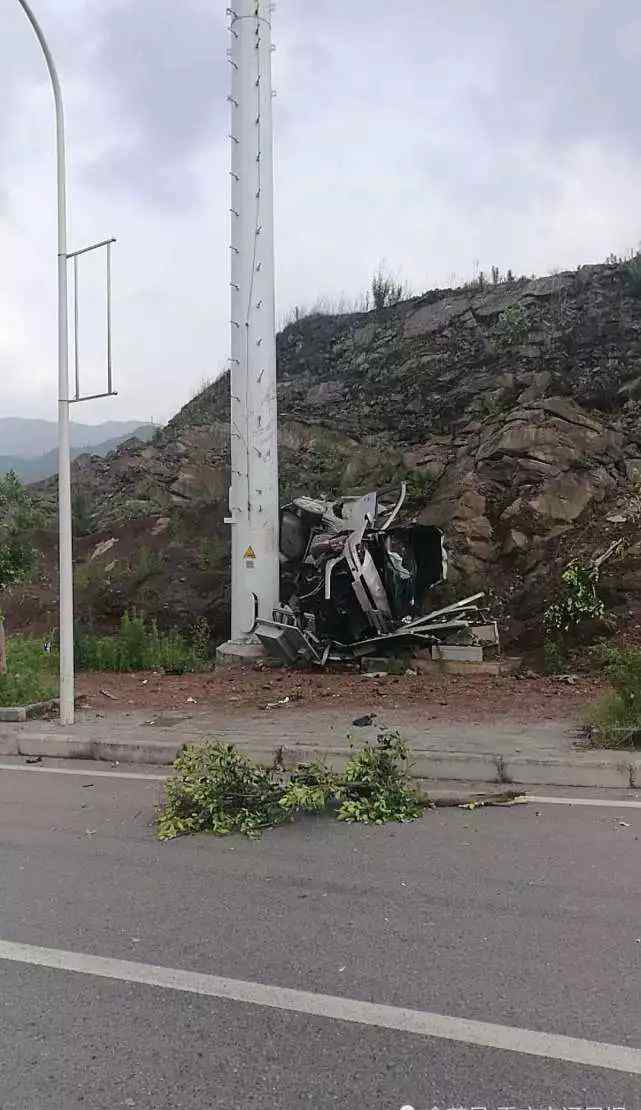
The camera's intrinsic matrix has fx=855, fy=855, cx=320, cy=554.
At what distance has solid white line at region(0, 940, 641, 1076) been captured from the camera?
9.83ft

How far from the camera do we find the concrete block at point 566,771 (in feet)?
20.9

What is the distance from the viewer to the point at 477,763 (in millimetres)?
6688

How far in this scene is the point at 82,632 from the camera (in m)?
15.2

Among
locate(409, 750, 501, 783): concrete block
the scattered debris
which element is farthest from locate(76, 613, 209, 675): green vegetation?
locate(409, 750, 501, 783): concrete block

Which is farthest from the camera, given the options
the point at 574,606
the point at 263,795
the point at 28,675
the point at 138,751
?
the point at 574,606

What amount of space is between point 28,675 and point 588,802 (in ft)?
24.1

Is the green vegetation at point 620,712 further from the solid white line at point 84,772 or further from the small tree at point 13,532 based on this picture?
the small tree at point 13,532

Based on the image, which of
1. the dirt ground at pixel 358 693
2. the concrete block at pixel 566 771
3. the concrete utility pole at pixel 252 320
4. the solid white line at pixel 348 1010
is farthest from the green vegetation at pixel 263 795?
the concrete utility pole at pixel 252 320

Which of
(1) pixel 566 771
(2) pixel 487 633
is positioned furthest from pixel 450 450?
(1) pixel 566 771

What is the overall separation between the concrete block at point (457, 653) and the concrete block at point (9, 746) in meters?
5.63

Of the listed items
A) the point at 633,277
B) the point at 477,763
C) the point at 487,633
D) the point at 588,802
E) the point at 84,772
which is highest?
the point at 633,277

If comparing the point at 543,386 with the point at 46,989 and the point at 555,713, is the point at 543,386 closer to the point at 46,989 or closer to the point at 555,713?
the point at 555,713

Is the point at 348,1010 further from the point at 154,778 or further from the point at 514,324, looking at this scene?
the point at 514,324

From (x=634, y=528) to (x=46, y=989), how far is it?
11420mm
